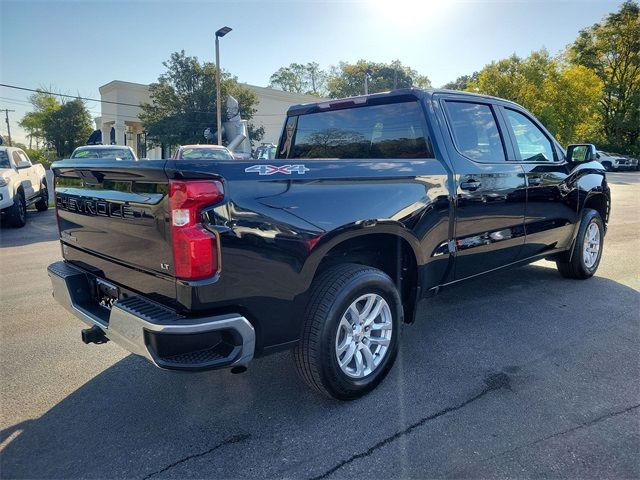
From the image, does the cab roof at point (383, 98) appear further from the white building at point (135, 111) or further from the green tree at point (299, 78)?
the green tree at point (299, 78)

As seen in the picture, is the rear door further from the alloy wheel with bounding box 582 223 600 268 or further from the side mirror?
the alloy wheel with bounding box 582 223 600 268

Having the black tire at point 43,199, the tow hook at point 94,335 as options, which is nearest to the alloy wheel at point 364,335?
the tow hook at point 94,335

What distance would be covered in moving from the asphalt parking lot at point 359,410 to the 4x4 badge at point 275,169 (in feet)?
4.72

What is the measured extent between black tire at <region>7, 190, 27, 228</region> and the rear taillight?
8.98 m

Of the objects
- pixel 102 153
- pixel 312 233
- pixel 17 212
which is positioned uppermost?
pixel 102 153

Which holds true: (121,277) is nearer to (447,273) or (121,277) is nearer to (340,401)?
(340,401)

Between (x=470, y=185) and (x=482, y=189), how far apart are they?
18 centimetres

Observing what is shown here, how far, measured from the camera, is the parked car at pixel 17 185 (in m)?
9.25

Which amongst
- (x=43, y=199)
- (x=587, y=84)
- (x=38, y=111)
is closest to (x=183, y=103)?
(x=43, y=199)

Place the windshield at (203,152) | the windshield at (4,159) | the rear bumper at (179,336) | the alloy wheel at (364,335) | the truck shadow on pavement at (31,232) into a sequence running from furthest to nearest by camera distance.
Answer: the windshield at (203,152) < the windshield at (4,159) < the truck shadow on pavement at (31,232) < the alloy wheel at (364,335) < the rear bumper at (179,336)

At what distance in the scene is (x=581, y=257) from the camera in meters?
5.31

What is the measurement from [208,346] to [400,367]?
160cm

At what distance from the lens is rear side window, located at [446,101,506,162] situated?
3.75 metres

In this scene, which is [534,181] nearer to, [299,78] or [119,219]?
[119,219]
